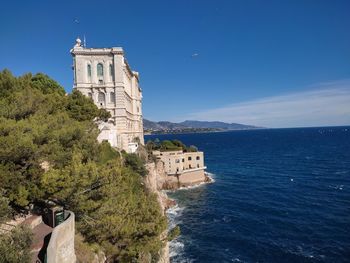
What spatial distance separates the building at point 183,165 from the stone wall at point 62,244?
47.8 m

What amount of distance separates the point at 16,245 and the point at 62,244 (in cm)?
218

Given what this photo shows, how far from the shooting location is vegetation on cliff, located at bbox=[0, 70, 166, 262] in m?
15.6

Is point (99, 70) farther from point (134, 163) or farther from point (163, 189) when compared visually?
point (163, 189)

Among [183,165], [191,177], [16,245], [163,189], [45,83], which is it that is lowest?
[163,189]

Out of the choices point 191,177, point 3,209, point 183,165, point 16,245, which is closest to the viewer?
point 16,245

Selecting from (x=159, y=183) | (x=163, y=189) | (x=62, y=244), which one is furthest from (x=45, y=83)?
(x=163, y=189)

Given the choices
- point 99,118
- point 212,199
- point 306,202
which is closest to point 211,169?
point 212,199

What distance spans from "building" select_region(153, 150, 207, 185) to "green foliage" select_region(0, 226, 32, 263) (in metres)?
50.0

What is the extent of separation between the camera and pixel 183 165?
217ft

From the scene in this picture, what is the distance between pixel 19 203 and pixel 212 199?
137ft

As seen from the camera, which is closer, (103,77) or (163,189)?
(103,77)

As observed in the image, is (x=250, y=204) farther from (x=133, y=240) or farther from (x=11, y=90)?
(x=11, y=90)

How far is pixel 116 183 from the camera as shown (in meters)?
19.1

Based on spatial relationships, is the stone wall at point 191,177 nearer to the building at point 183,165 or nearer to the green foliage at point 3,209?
the building at point 183,165
